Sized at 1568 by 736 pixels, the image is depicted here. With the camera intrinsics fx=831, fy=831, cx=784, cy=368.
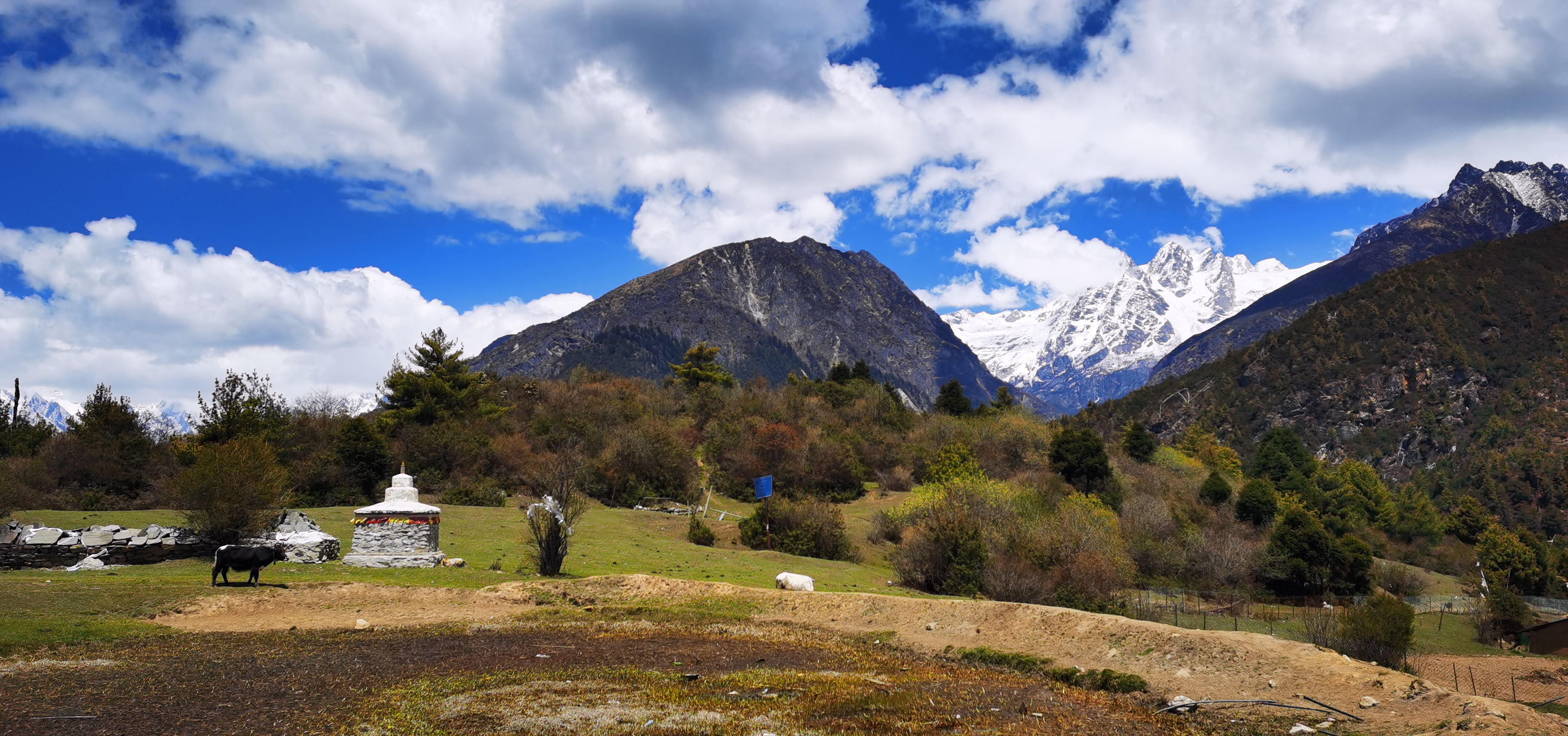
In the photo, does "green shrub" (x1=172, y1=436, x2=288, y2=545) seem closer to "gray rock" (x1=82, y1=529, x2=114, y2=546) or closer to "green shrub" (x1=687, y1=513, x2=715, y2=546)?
"gray rock" (x1=82, y1=529, x2=114, y2=546)

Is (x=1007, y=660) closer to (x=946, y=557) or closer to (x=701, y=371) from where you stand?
(x=946, y=557)

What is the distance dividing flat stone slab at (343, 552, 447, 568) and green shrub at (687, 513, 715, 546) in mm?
15880

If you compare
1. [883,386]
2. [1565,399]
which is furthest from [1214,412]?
[883,386]

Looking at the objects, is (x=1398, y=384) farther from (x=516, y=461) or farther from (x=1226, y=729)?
(x=1226, y=729)

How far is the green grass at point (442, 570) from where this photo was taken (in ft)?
53.8

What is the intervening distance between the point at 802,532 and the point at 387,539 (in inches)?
760

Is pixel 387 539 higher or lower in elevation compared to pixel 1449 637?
higher

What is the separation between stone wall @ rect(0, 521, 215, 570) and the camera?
2328 cm

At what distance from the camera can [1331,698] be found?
40.2ft

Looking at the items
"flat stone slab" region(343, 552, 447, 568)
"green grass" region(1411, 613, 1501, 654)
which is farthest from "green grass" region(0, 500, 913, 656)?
"green grass" region(1411, 613, 1501, 654)

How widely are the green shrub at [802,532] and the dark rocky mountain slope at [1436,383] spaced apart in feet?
333

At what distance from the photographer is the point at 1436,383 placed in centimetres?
12769

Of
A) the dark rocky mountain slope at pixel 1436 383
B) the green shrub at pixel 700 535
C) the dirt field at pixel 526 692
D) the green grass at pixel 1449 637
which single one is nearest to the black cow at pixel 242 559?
A: the dirt field at pixel 526 692

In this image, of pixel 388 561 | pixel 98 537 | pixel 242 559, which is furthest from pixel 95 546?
pixel 388 561
